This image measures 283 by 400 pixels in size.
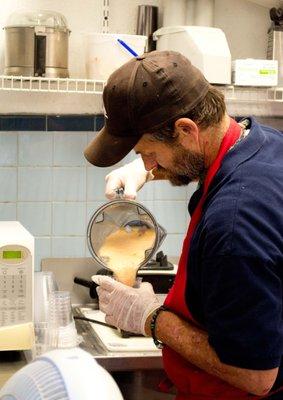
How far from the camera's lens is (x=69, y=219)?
103 inches

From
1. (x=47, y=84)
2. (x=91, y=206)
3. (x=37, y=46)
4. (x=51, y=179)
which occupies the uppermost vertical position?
(x=37, y=46)

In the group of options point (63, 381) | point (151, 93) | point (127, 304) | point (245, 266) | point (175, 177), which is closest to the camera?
point (63, 381)

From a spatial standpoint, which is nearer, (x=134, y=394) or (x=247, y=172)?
(x=247, y=172)

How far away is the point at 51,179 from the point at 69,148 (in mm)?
131

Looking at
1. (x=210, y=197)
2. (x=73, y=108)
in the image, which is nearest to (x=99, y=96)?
(x=73, y=108)

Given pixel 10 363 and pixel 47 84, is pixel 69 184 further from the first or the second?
pixel 10 363

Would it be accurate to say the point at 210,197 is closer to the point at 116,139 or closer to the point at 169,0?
the point at 116,139

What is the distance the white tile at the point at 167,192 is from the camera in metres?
2.71

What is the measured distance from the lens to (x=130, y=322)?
65.3 inches

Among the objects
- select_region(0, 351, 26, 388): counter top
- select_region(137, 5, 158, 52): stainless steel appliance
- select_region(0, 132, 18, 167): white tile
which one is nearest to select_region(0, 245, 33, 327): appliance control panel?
select_region(0, 351, 26, 388): counter top

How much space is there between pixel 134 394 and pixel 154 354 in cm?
19

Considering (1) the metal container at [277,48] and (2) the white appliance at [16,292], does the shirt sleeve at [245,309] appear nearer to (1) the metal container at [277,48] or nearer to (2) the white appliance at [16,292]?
(2) the white appliance at [16,292]

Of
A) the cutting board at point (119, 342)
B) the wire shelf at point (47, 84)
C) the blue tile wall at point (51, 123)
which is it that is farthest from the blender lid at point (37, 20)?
the cutting board at point (119, 342)

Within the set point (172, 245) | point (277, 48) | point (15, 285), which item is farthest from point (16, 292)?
point (277, 48)
